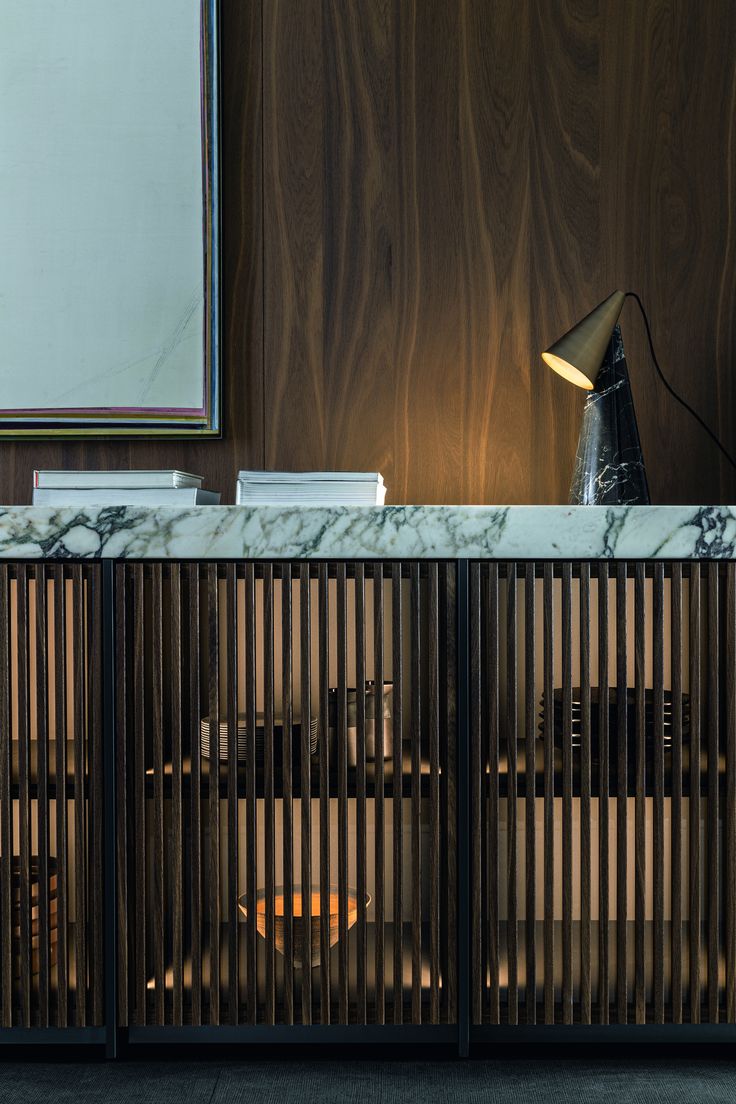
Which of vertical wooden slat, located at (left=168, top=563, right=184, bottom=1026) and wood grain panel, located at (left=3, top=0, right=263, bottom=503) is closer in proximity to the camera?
vertical wooden slat, located at (left=168, top=563, right=184, bottom=1026)

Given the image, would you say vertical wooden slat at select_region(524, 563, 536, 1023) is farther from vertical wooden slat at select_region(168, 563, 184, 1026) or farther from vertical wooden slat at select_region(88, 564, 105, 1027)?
vertical wooden slat at select_region(88, 564, 105, 1027)

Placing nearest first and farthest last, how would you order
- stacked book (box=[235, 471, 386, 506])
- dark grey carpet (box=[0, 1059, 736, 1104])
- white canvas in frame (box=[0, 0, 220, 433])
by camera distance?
dark grey carpet (box=[0, 1059, 736, 1104]), stacked book (box=[235, 471, 386, 506]), white canvas in frame (box=[0, 0, 220, 433])

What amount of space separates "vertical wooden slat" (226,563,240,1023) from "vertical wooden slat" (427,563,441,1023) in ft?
0.88

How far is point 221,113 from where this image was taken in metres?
1.45

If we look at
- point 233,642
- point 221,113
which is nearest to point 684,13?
point 221,113

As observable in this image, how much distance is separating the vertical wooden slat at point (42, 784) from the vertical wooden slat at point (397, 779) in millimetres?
414

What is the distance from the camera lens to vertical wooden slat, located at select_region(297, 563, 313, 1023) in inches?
44.4

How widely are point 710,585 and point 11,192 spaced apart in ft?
4.38

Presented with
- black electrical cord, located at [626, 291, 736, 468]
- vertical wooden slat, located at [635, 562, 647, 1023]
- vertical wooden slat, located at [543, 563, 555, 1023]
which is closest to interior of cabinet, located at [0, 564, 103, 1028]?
vertical wooden slat, located at [543, 563, 555, 1023]

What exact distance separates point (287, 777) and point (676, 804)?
54 cm

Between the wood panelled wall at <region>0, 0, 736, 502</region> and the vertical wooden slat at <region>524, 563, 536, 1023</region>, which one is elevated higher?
the wood panelled wall at <region>0, 0, 736, 502</region>

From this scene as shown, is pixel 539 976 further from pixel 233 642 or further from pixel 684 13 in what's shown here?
pixel 684 13

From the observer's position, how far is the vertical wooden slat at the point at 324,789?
44.5 inches

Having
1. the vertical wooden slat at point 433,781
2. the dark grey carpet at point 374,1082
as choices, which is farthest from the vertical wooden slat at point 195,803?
the vertical wooden slat at point 433,781
